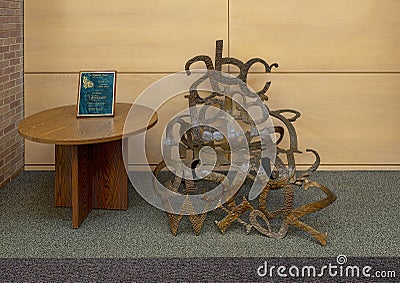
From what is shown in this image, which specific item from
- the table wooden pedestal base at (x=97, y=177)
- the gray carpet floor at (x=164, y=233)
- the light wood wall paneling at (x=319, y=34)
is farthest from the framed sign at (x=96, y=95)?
the light wood wall paneling at (x=319, y=34)

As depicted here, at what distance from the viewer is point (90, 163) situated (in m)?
3.41

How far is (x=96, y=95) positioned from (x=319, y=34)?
1776 mm

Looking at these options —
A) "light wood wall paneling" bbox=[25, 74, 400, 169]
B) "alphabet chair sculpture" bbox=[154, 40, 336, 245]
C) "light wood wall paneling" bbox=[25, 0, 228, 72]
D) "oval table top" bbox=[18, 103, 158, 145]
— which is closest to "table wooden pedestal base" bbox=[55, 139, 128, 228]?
"oval table top" bbox=[18, 103, 158, 145]

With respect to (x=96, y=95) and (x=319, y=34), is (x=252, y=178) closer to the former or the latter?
(x=96, y=95)

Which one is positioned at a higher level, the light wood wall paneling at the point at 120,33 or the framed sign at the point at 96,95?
the light wood wall paneling at the point at 120,33

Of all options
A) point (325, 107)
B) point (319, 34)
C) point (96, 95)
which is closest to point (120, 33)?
point (96, 95)

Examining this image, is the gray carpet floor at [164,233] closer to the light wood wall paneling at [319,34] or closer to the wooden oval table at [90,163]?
the wooden oval table at [90,163]

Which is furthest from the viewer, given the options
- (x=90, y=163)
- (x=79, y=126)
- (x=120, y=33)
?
(x=120, y=33)

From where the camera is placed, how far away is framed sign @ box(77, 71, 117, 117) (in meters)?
3.56

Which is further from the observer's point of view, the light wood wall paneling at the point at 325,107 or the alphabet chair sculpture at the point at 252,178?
the light wood wall paneling at the point at 325,107

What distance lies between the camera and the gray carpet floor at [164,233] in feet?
9.45

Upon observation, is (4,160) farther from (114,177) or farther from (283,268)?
(283,268)

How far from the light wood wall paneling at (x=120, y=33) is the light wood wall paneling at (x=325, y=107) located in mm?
128

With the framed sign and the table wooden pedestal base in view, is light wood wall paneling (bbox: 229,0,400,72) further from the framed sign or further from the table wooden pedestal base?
the table wooden pedestal base
